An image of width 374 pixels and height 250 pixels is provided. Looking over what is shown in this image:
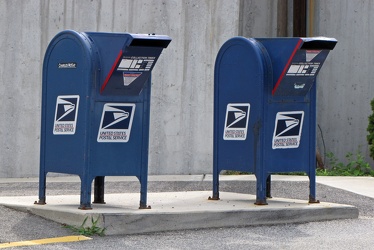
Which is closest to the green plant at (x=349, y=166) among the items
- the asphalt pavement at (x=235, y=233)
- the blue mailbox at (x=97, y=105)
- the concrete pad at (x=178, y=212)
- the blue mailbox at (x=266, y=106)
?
the asphalt pavement at (x=235, y=233)

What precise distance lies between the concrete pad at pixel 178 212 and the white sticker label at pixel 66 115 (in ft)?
2.16

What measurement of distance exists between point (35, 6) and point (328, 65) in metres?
4.89

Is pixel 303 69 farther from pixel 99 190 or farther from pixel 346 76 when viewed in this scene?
pixel 346 76

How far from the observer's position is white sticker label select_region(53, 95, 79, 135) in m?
8.44

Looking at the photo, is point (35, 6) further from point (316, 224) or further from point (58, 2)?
point (316, 224)

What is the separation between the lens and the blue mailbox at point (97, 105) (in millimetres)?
8297

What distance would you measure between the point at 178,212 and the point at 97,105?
1127 mm

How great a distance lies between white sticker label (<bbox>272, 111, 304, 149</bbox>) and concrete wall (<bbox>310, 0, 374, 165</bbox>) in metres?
5.72

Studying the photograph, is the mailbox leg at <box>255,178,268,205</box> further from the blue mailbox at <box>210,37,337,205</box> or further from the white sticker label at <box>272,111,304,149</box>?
the white sticker label at <box>272,111,304,149</box>

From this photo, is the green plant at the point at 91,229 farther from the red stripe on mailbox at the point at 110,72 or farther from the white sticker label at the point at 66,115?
the red stripe on mailbox at the point at 110,72

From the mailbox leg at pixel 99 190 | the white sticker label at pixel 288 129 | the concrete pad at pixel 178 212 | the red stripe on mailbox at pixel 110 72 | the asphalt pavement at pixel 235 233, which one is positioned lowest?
the asphalt pavement at pixel 235 233

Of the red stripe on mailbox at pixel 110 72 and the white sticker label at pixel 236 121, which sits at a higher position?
the red stripe on mailbox at pixel 110 72

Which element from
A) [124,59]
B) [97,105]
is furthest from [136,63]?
[97,105]

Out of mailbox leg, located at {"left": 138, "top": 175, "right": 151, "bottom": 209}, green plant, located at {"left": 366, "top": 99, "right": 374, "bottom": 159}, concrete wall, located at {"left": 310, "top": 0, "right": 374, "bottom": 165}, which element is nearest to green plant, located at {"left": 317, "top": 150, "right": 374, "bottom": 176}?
concrete wall, located at {"left": 310, "top": 0, "right": 374, "bottom": 165}
